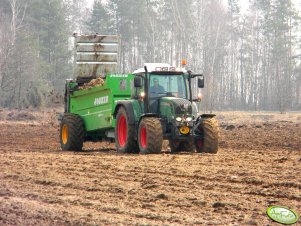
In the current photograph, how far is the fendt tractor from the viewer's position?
17.3 metres

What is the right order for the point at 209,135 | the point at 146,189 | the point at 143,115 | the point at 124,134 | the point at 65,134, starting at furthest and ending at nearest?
the point at 65,134 → the point at 124,134 → the point at 209,135 → the point at 143,115 → the point at 146,189

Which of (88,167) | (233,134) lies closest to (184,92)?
(88,167)

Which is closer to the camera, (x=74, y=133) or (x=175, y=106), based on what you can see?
(x=175, y=106)

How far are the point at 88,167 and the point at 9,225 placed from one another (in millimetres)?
6084

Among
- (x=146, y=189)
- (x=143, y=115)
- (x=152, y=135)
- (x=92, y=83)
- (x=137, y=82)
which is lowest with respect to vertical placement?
(x=146, y=189)

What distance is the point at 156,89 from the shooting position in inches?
707

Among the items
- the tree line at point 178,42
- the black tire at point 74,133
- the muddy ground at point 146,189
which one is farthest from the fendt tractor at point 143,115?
the tree line at point 178,42

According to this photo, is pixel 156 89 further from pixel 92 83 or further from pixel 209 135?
pixel 92 83

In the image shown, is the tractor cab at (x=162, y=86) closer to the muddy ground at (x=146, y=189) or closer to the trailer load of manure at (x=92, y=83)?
the muddy ground at (x=146, y=189)

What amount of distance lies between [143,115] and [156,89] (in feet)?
3.27

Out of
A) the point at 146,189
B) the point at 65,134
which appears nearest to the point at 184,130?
the point at 65,134

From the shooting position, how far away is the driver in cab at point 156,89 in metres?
17.9

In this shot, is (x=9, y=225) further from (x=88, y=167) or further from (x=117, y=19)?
(x=117, y=19)

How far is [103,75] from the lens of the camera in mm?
22594
